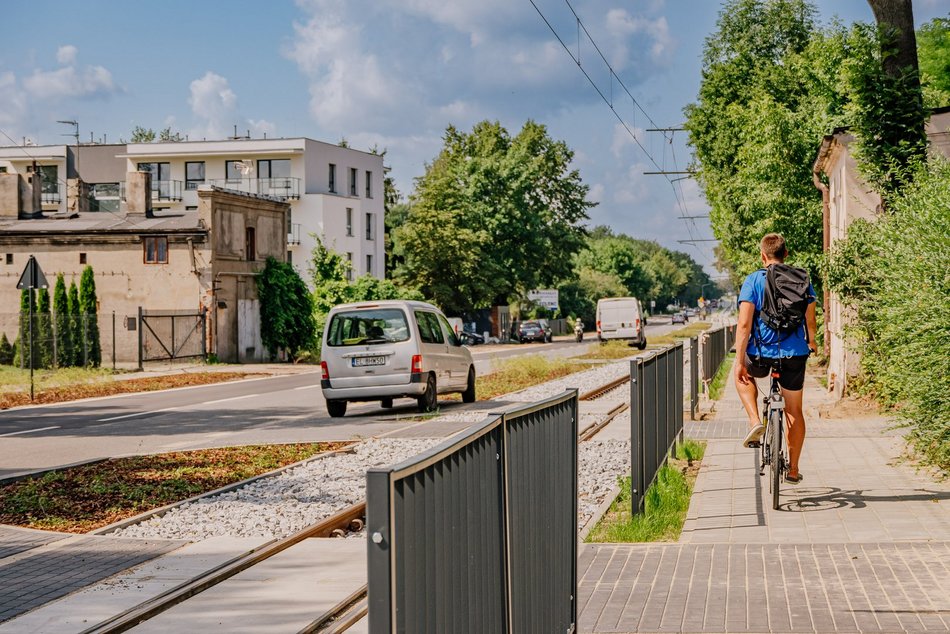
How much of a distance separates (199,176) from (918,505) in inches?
3002

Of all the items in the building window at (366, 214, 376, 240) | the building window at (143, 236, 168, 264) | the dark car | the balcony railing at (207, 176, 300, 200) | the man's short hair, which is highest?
the balcony railing at (207, 176, 300, 200)

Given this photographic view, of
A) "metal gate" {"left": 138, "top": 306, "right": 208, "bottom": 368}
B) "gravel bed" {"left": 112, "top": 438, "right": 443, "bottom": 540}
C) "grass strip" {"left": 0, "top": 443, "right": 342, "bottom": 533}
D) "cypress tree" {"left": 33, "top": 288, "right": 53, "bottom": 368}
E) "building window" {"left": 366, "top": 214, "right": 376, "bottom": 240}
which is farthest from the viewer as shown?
"building window" {"left": 366, "top": 214, "right": 376, "bottom": 240}

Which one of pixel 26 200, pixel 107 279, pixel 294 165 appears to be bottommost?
pixel 107 279

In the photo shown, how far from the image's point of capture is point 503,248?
273 feet

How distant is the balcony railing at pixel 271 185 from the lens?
79.3 metres

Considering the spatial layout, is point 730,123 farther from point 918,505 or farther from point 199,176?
point 199,176

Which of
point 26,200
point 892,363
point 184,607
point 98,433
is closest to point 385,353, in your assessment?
point 98,433

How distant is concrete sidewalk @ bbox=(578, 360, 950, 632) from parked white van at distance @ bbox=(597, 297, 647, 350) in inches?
1923

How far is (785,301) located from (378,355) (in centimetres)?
1246

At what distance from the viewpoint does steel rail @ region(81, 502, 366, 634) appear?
20.2 feet

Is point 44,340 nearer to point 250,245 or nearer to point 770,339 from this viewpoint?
point 250,245

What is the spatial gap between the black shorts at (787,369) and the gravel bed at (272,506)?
300 centimetres

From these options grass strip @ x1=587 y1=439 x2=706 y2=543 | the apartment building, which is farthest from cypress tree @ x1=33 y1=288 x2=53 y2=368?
the apartment building

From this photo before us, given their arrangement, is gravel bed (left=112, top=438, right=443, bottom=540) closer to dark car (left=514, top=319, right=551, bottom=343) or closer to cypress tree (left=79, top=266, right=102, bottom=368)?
cypress tree (left=79, top=266, right=102, bottom=368)
